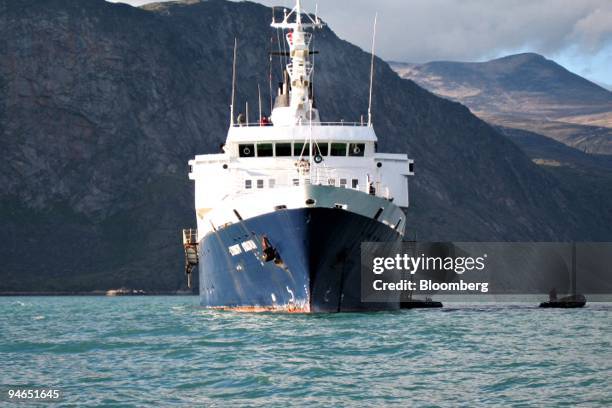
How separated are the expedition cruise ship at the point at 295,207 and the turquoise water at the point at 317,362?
215 cm

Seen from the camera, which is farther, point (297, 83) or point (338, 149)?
point (297, 83)

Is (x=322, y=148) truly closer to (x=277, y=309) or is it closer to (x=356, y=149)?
(x=356, y=149)

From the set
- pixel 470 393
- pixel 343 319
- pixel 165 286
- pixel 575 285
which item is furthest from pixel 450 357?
pixel 165 286

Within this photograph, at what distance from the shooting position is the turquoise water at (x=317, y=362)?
29375mm

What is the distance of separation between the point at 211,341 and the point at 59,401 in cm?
1358

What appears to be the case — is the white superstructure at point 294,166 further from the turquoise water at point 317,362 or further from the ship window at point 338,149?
the turquoise water at point 317,362

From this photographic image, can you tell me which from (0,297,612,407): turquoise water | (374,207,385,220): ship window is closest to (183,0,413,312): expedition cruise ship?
(374,207,385,220): ship window

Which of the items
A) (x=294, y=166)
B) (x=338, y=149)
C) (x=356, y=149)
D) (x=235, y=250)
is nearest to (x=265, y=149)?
(x=294, y=166)

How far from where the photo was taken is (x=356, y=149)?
2386 inches

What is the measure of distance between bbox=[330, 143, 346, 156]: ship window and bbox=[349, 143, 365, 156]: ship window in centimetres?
45

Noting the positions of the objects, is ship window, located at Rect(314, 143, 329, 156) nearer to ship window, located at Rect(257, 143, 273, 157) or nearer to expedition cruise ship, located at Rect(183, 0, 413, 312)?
expedition cruise ship, located at Rect(183, 0, 413, 312)

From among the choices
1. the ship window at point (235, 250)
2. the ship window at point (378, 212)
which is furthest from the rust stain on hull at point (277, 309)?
the ship window at point (378, 212)

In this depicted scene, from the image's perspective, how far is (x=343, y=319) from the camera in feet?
161

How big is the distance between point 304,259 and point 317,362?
16.3 m
